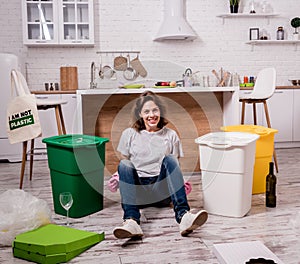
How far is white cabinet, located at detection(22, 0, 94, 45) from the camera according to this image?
550 centimetres

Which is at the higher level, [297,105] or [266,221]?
[297,105]

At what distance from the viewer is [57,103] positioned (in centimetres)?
399

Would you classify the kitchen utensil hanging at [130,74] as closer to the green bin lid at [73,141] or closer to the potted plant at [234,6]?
the potted plant at [234,6]

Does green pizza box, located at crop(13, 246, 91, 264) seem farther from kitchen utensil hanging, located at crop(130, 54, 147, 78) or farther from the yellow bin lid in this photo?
kitchen utensil hanging, located at crop(130, 54, 147, 78)

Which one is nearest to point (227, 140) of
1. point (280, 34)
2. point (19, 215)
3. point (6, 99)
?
point (19, 215)

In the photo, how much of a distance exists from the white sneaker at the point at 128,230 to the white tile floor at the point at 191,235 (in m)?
0.05

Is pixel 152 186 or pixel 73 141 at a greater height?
pixel 73 141

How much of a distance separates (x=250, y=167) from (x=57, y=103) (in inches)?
73.8

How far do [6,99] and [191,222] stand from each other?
3288 millimetres

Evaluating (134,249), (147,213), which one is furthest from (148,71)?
(134,249)

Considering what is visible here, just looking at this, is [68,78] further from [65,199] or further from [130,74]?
[65,199]

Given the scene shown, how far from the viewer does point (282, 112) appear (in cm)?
582

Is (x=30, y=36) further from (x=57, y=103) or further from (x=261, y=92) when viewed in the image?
(x=261, y=92)

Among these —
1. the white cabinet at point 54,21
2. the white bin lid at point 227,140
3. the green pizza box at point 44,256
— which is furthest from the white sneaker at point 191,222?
the white cabinet at point 54,21
